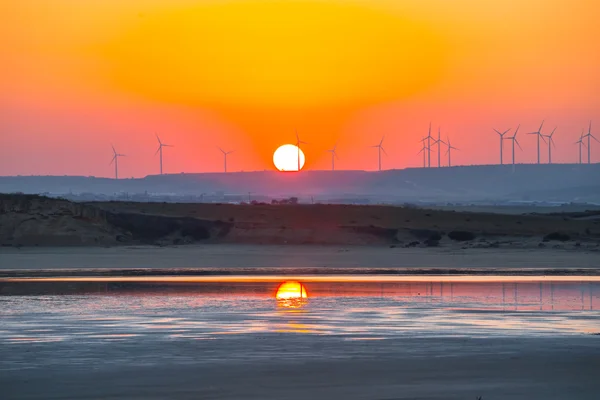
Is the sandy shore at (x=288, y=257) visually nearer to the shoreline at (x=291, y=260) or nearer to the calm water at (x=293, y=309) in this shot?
the shoreline at (x=291, y=260)

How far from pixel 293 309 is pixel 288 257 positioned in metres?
34.1

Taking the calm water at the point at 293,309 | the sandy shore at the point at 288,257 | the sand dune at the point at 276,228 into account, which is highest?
the sand dune at the point at 276,228

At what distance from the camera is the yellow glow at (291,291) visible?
36.6m

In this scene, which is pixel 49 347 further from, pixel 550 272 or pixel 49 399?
pixel 550 272

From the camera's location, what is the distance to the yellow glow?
120 ft

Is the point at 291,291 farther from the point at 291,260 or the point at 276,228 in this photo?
the point at 276,228

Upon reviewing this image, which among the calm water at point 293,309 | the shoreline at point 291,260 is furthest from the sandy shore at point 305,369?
A: the shoreline at point 291,260

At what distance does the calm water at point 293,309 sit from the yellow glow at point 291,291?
0.29m

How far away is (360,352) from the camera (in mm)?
23234

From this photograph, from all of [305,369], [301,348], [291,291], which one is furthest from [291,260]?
[305,369]

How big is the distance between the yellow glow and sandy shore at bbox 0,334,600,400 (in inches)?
427

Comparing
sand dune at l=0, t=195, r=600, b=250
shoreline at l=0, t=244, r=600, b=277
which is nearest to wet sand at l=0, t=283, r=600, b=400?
shoreline at l=0, t=244, r=600, b=277

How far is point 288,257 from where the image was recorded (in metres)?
66.6

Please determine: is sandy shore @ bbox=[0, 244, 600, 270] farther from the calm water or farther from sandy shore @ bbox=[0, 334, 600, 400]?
sandy shore @ bbox=[0, 334, 600, 400]
